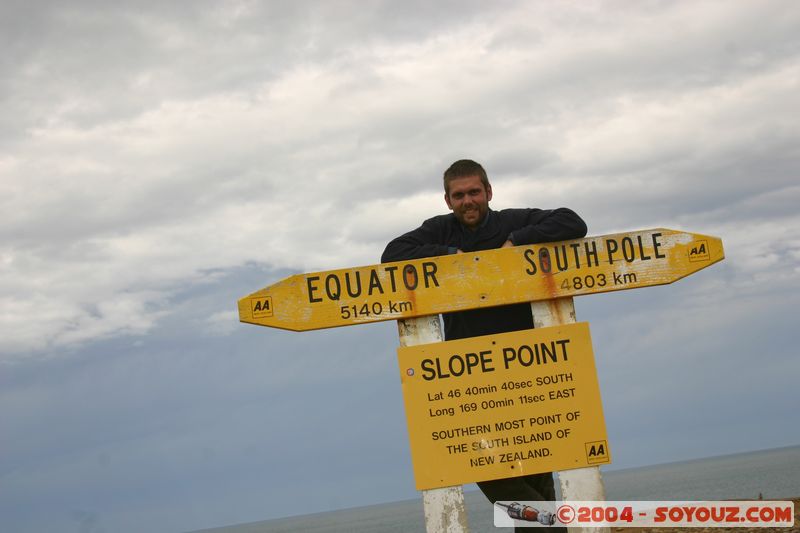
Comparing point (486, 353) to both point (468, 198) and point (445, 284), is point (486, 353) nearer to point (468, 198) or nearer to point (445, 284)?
point (445, 284)

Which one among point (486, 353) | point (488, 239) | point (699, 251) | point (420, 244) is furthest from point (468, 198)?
point (699, 251)

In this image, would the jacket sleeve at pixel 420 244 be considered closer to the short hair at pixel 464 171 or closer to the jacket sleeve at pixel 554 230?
the short hair at pixel 464 171

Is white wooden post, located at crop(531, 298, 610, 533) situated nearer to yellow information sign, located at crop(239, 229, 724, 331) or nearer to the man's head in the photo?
yellow information sign, located at crop(239, 229, 724, 331)

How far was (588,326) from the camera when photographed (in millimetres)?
5504

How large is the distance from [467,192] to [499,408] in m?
1.47

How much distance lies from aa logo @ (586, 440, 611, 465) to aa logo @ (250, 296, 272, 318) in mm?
2162

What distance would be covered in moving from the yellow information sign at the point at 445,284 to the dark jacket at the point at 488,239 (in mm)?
108

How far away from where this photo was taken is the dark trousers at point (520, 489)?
545cm

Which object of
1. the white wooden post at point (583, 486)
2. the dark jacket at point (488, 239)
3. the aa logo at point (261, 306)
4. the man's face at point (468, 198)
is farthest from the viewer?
the man's face at point (468, 198)

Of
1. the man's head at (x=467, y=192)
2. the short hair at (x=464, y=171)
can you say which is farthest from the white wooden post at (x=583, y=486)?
the short hair at (x=464, y=171)

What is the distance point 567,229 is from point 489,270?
0.58 metres

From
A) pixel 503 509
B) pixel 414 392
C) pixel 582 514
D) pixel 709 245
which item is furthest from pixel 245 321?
pixel 709 245

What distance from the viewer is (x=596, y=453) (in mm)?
5375

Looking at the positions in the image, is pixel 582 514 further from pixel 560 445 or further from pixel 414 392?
pixel 414 392
